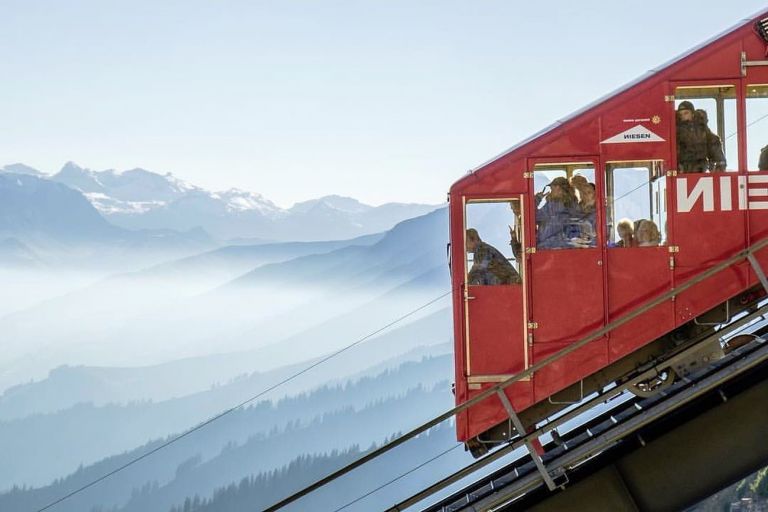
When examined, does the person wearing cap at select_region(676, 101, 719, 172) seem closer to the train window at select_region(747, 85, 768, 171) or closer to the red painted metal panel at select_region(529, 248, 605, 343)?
the train window at select_region(747, 85, 768, 171)

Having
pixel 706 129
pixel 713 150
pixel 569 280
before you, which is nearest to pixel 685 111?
pixel 706 129

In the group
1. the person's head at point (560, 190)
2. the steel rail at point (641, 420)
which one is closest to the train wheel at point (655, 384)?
the steel rail at point (641, 420)

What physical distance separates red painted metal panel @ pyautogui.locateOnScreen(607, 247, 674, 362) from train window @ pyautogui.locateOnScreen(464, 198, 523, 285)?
1.19 m

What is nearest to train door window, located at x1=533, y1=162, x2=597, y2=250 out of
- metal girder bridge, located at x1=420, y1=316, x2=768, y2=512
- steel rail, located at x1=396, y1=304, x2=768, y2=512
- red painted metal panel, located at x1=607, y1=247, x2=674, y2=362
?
red painted metal panel, located at x1=607, y1=247, x2=674, y2=362

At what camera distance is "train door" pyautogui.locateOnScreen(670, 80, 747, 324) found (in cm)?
1212

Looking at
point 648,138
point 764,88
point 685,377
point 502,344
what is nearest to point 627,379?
point 685,377

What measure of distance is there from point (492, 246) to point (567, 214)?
102 centimetres

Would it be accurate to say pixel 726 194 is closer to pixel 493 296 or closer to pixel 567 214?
pixel 567 214

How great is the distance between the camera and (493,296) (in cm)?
1255

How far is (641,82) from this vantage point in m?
12.3

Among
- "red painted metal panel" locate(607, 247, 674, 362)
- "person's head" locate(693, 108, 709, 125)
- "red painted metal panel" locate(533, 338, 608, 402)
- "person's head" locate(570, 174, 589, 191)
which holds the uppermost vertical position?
"person's head" locate(693, 108, 709, 125)

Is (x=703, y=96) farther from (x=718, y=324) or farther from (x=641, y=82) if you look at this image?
(x=718, y=324)

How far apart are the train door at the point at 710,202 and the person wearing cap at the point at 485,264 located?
208cm

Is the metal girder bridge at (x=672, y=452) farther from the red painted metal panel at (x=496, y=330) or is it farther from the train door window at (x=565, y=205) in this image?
the train door window at (x=565, y=205)
